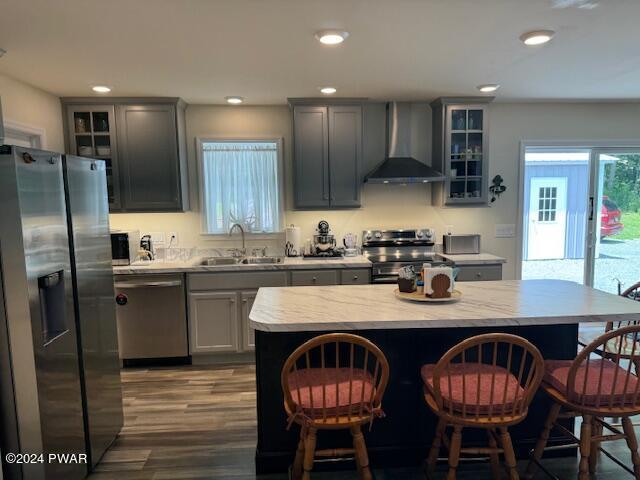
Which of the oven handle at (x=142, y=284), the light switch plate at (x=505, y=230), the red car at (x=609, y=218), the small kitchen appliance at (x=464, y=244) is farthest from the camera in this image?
the red car at (x=609, y=218)

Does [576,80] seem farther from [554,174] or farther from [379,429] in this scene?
[379,429]

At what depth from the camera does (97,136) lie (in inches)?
151

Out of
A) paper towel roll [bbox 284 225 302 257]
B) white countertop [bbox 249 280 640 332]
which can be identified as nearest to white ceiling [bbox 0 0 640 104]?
paper towel roll [bbox 284 225 302 257]

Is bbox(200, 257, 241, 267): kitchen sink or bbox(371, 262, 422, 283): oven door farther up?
bbox(200, 257, 241, 267): kitchen sink

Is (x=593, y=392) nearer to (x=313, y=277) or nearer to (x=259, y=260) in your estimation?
(x=313, y=277)

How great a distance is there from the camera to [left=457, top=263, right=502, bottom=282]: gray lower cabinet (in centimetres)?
388

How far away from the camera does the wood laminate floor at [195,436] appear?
7.36 feet

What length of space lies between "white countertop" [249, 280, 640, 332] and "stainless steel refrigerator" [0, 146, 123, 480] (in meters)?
0.95

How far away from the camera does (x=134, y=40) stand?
8.01 ft

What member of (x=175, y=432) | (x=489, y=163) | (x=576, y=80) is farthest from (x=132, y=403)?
(x=576, y=80)

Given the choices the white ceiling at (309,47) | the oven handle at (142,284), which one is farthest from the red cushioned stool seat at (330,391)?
the oven handle at (142,284)

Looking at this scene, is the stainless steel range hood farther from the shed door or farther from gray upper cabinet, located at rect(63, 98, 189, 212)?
gray upper cabinet, located at rect(63, 98, 189, 212)

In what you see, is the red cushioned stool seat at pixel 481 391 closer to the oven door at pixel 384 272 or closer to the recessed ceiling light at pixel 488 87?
the oven door at pixel 384 272

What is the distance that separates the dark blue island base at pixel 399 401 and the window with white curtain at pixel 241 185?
2.25 metres
